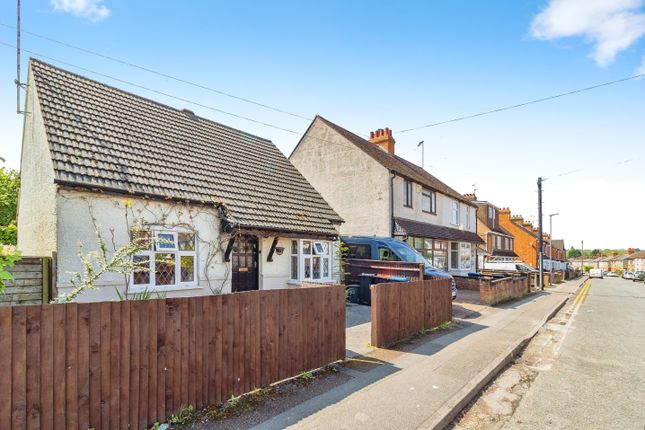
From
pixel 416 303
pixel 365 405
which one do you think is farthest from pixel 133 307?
pixel 416 303

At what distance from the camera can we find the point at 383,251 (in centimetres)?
1538

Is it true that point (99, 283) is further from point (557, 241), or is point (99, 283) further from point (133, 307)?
point (557, 241)

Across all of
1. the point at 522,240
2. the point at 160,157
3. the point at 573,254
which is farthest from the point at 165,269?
the point at 573,254

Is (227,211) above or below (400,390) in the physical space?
above

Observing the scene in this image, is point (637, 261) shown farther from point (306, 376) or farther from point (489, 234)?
Result: point (306, 376)

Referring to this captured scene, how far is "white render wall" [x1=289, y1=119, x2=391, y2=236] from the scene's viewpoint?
63.1 feet

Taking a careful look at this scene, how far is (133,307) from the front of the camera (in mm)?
4145

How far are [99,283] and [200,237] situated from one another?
257cm

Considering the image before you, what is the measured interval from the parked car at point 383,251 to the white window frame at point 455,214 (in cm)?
1185

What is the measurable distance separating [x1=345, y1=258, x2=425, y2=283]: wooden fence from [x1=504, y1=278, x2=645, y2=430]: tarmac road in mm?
4766

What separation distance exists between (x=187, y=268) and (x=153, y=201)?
1.89 metres

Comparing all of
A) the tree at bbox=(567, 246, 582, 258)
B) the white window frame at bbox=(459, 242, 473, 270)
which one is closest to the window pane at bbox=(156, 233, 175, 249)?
the white window frame at bbox=(459, 242, 473, 270)

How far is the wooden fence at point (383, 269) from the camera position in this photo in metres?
13.2

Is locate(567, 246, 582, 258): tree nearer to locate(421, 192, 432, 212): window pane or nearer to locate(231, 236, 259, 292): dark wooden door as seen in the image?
locate(421, 192, 432, 212): window pane
